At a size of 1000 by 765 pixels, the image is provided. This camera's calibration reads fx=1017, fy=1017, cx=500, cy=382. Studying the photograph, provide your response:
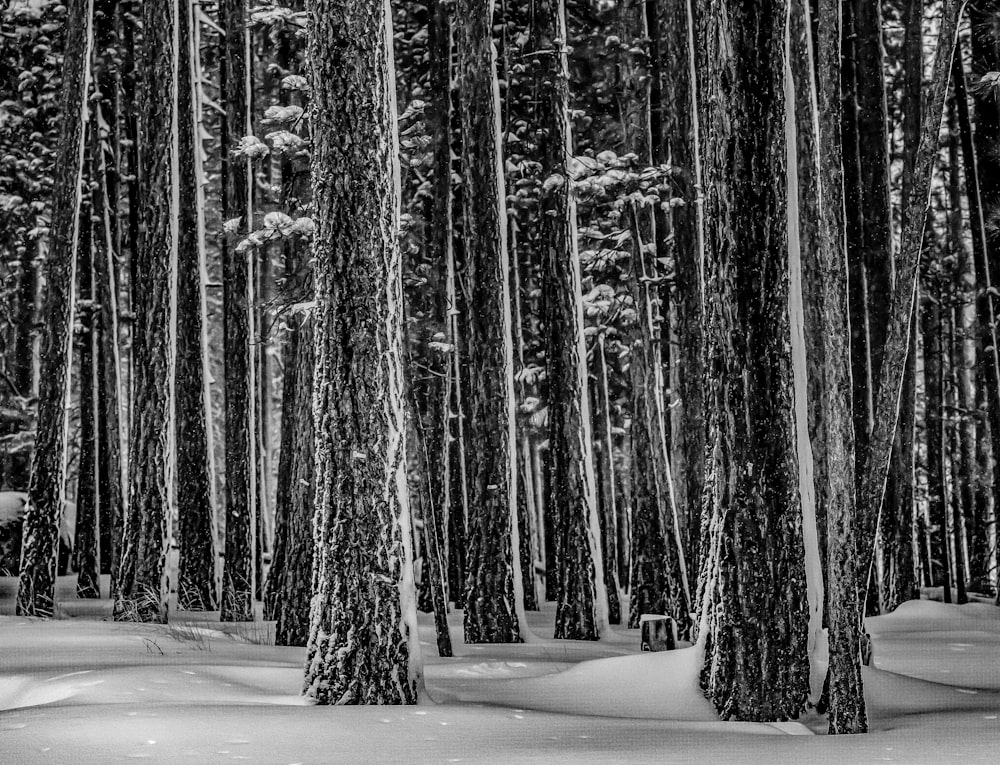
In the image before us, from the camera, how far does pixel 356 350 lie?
714 cm

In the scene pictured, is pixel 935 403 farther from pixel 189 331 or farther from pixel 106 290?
pixel 106 290

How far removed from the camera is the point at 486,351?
13664mm

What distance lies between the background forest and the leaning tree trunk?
2.2 inches

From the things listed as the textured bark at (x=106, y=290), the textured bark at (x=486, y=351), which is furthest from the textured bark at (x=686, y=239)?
the textured bark at (x=106, y=290)

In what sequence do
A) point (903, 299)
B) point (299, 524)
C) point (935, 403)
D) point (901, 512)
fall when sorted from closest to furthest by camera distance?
point (903, 299) < point (299, 524) < point (901, 512) < point (935, 403)

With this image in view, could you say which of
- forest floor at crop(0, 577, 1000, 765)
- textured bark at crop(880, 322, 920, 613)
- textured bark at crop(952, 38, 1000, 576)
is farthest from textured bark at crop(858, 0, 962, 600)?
textured bark at crop(952, 38, 1000, 576)

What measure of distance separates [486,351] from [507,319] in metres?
0.60

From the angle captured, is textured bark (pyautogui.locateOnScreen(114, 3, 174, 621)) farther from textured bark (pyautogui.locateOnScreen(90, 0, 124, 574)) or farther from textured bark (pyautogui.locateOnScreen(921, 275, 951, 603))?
textured bark (pyautogui.locateOnScreen(921, 275, 951, 603))

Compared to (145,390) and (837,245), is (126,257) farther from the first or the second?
(837,245)

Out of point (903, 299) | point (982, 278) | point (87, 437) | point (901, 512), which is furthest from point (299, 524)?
point (982, 278)

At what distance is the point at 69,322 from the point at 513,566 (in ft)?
23.6

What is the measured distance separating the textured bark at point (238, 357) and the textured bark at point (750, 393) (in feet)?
33.3

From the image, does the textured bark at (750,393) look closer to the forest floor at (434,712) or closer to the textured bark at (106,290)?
the forest floor at (434,712)

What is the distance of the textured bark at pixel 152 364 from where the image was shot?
13.4 m
